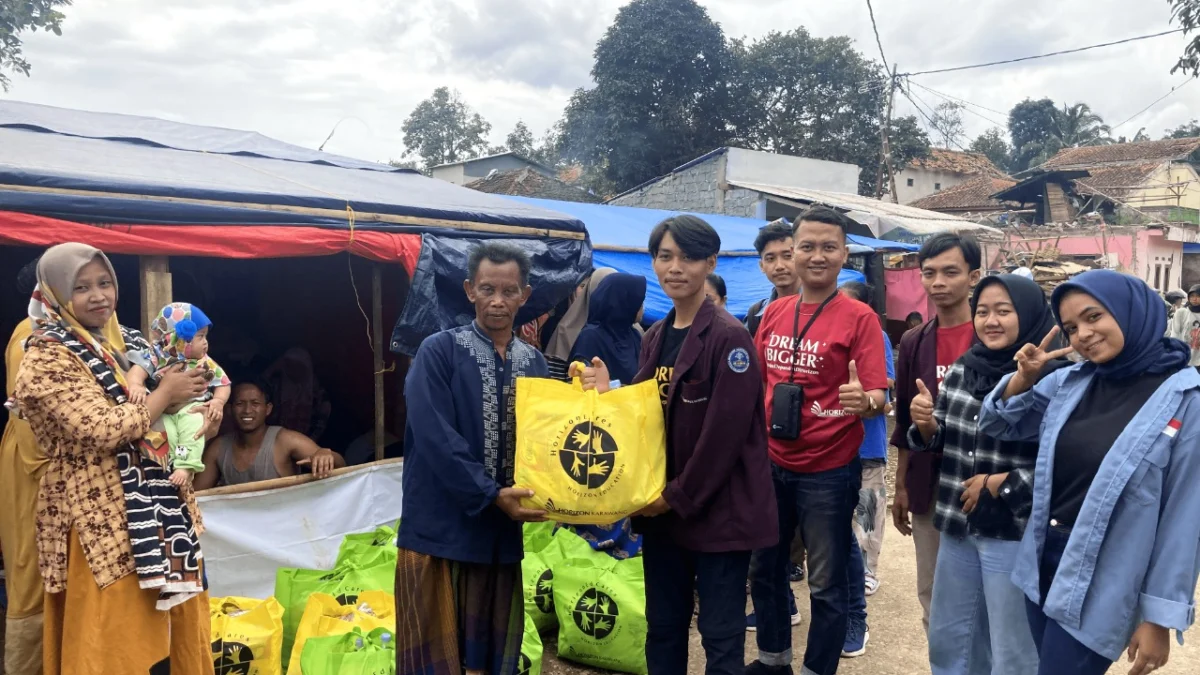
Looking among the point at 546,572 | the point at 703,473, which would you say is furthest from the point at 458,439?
the point at 546,572

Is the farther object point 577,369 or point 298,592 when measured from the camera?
point 298,592

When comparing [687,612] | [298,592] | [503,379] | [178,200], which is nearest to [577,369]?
[503,379]

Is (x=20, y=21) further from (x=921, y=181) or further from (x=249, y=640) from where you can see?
(x=921, y=181)

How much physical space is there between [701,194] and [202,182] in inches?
494

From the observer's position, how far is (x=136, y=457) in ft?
8.36

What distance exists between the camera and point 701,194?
52.1 ft

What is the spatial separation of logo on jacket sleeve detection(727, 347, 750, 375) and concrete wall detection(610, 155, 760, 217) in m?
12.3

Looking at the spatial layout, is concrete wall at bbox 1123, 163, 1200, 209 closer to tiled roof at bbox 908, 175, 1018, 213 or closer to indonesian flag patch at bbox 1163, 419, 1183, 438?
tiled roof at bbox 908, 175, 1018, 213

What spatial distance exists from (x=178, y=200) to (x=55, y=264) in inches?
63.8

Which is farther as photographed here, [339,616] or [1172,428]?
[339,616]

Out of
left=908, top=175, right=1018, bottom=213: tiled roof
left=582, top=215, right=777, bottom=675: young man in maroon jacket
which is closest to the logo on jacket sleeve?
left=582, top=215, right=777, bottom=675: young man in maroon jacket

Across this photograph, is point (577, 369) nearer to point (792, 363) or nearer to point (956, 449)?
point (792, 363)

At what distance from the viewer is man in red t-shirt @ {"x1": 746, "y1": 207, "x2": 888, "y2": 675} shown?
3.07 m

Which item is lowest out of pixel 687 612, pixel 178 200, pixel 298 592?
pixel 298 592
